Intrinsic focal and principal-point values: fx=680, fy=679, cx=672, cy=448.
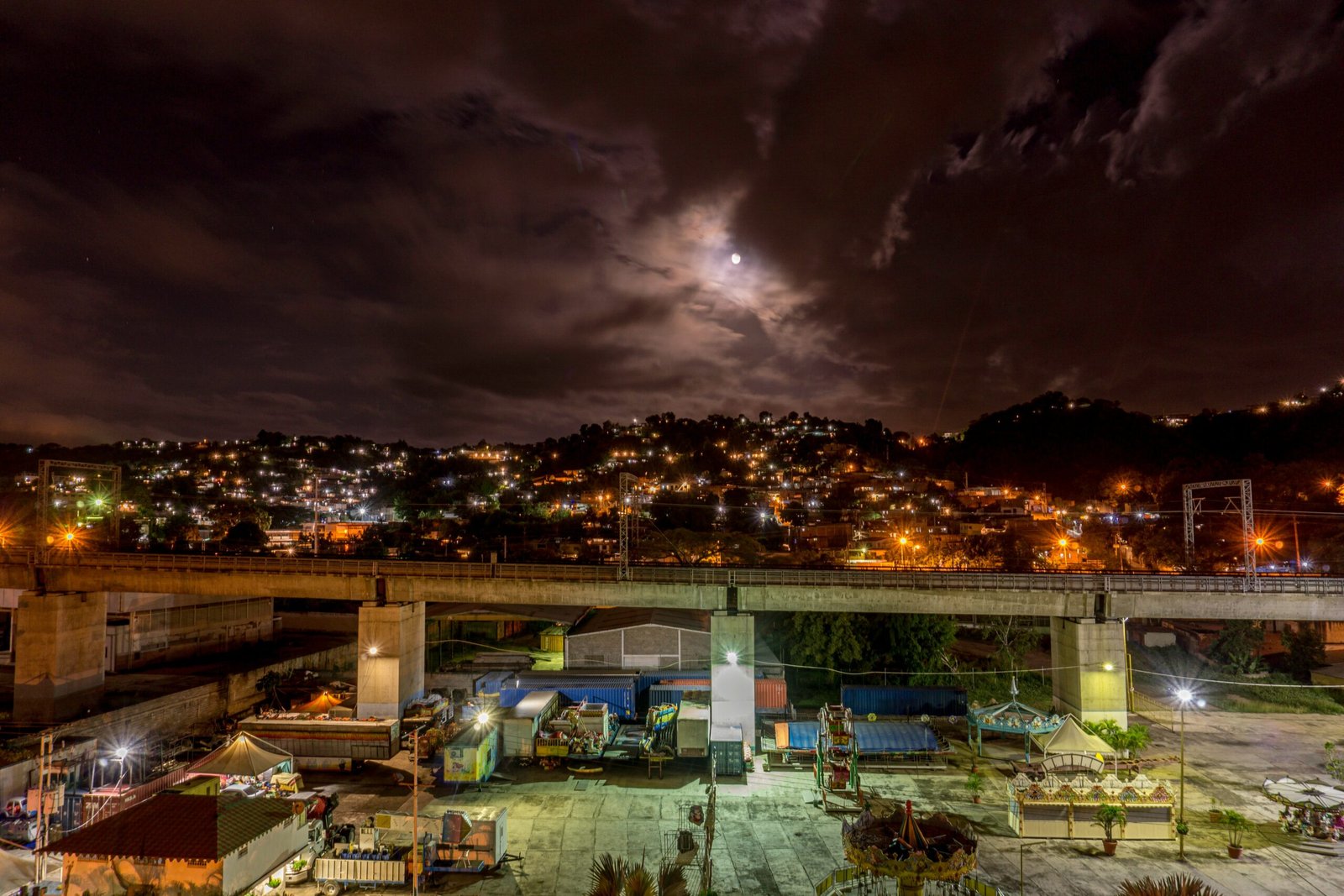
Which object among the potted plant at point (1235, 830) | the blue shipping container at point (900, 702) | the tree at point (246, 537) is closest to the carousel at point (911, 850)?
the potted plant at point (1235, 830)

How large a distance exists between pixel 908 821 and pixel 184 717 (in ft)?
117

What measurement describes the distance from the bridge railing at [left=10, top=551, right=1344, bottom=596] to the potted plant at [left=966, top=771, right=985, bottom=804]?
842cm

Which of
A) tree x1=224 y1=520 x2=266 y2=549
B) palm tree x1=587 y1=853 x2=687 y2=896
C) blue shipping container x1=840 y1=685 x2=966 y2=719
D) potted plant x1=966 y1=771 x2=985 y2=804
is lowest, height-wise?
potted plant x1=966 y1=771 x2=985 y2=804

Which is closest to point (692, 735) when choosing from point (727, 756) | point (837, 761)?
point (727, 756)

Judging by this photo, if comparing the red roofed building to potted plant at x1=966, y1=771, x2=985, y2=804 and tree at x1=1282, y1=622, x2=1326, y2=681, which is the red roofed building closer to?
potted plant at x1=966, y1=771, x2=985, y2=804

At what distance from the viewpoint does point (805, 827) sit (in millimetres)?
20297

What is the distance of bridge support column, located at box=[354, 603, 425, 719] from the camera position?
103 feet

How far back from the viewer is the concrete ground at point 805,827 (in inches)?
676

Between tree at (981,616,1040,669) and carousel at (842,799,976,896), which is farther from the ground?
carousel at (842,799,976,896)

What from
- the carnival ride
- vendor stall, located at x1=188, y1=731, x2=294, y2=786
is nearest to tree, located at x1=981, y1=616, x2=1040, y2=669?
the carnival ride

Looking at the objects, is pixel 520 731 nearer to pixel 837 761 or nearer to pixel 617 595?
pixel 617 595

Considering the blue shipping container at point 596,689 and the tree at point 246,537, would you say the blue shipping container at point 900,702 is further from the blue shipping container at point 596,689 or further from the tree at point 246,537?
the tree at point 246,537

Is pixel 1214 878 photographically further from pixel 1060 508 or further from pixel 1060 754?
pixel 1060 508

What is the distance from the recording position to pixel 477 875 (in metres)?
17.4
